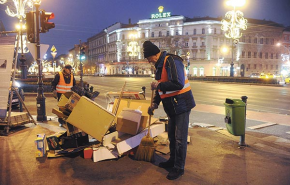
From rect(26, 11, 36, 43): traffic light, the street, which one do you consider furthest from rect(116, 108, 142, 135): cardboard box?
the street

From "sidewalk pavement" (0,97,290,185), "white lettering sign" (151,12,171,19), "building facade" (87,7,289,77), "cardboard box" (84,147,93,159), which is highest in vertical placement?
"white lettering sign" (151,12,171,19)

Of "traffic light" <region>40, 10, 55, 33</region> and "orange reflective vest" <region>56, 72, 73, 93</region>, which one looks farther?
"traffic light" <region>40, 10, 55, 33</region>

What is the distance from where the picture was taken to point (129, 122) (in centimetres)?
464

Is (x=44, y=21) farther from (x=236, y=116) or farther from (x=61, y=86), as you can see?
(x=236, y=116)

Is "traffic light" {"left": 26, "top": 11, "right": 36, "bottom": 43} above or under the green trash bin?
above

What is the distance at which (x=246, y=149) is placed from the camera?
5199 millimetres

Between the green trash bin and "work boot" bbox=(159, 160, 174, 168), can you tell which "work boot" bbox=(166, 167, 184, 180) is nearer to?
"work boot" bbox=(159, 160, 174, 168)

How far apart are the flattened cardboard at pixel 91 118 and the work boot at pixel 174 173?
1.37 meters

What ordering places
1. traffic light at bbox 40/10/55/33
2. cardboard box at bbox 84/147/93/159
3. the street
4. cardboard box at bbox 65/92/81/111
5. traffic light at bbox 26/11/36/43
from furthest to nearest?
the street
traffic light at bbox 40/10/55/33
traffic light at bbox 26/11/36/43
cardboard box at bbox 65/92/81/111
cardboard box at bbox 84/147/93/159

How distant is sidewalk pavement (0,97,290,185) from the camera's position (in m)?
3.77

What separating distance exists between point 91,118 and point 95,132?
264 mm

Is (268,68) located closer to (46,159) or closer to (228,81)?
(228,81)

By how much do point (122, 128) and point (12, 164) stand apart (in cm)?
206

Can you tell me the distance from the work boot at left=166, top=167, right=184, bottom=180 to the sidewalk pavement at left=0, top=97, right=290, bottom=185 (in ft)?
0.21
